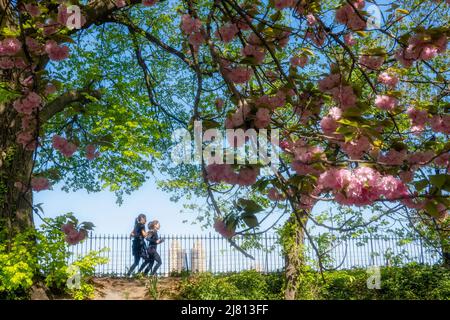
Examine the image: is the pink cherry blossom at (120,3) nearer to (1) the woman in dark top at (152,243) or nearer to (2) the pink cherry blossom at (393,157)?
(2) the pink cherry blossom at (393,157)

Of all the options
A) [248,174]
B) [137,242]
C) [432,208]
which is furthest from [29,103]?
[137,242]

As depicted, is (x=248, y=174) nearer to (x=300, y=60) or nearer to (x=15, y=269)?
(x=300, y=60)

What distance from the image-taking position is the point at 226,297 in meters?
10.4

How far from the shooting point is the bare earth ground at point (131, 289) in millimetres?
9859

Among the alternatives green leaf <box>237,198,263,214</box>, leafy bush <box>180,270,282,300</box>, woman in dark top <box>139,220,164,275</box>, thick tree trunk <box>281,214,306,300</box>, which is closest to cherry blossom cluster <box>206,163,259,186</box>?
green leaf <box>237,198,263,214</box>

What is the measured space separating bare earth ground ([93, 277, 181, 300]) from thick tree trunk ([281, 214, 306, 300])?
2471 millimetres

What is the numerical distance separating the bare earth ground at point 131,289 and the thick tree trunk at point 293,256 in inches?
97.3

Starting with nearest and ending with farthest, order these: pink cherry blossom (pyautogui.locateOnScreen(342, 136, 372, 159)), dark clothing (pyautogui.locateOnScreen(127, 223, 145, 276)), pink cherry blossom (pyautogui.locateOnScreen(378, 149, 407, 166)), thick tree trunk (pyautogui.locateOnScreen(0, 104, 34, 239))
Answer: pink cherry blossom (pyautogui.locateOnScreen(342, 136, 372, 159)) < pink cherry blossom (pyautogui.locateOnScreen(378, 149, 407, 166)) < thick tree trunk (pyautogui.locateOnScreen(0, 104, 34, 239)) < dark clothing (pyautogui.locateOnScreen(127, 223, 145, 276))

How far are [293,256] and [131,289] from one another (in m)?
3.58

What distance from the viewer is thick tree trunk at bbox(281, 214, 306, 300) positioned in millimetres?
10688

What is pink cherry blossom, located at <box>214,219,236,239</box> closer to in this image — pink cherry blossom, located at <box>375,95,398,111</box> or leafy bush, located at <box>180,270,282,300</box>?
pink cherry blossom, located at <box>375,95,398,111</box>

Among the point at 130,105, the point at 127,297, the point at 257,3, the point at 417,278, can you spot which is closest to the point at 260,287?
the point at 127,297

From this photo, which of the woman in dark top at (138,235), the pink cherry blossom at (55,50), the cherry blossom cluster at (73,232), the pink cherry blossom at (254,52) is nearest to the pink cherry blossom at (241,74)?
the pink cherry blossom at (254,52)

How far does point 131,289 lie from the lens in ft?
34.4
